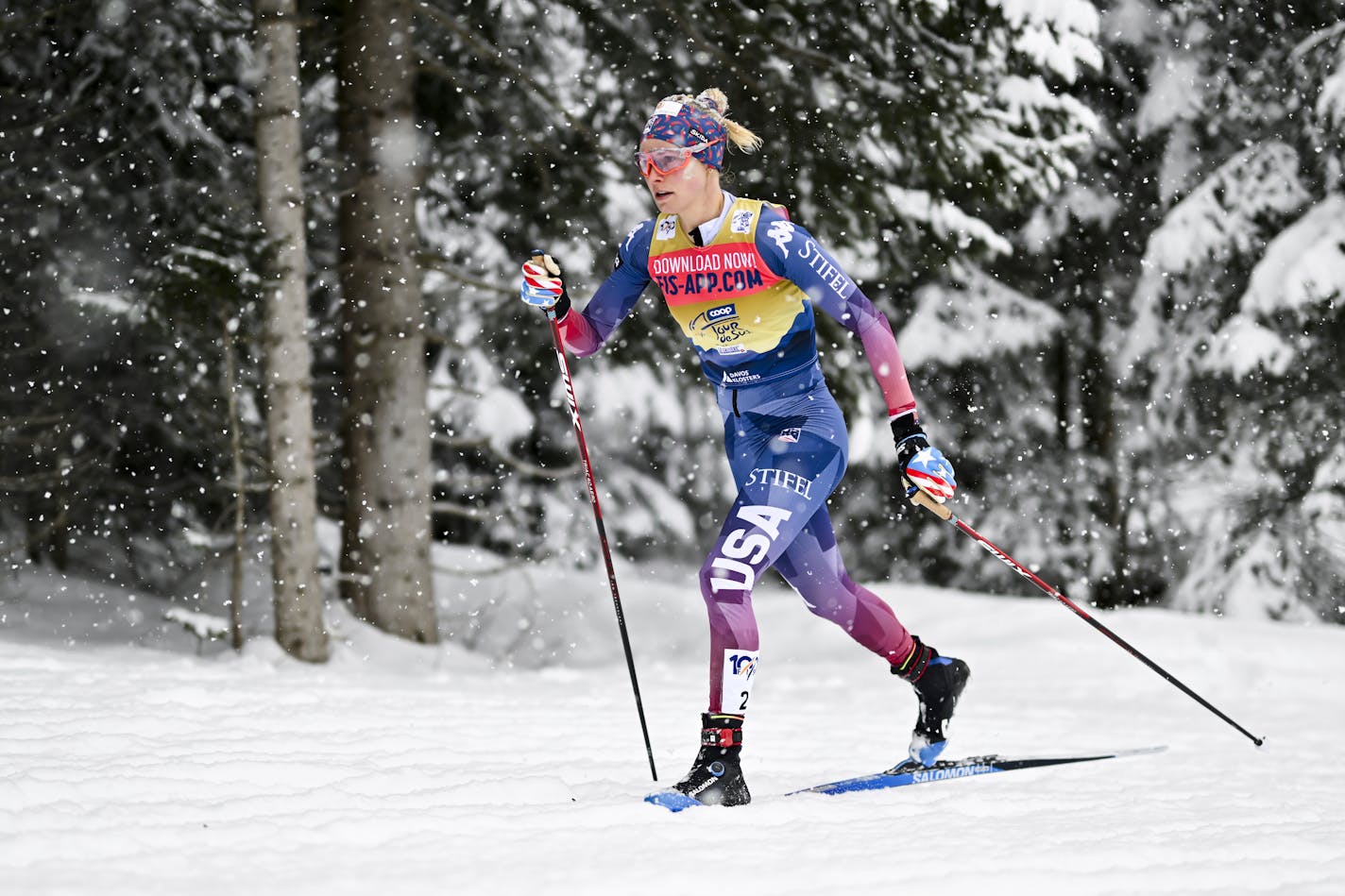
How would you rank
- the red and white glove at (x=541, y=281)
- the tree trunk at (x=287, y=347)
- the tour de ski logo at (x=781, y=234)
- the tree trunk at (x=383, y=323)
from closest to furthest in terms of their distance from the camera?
1. the tour de ski logo at (x=781, y=234)
2. the red and white glove at (x=541, y=281)
3. the tree trunk at (x=287, y=347)
4. the tree trunk at (x=383, y=323)

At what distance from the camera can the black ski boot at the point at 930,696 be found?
4.50 meters

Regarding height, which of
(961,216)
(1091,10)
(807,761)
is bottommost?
(807,761)

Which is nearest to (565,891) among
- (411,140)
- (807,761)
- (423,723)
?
(807,761)

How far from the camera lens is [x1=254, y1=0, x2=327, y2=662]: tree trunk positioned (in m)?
7.69

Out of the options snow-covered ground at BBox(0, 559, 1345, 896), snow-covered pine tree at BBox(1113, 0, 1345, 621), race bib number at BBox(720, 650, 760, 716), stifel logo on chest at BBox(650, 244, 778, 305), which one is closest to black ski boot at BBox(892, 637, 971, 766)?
snow-covered ground at BBox(0, 559, 1345, 896)

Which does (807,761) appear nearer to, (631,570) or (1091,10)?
(1091,10)

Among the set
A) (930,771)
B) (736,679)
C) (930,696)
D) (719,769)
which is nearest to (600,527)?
(736,679)

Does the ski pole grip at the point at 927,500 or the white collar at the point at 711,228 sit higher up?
the white collar at the point at 711,228

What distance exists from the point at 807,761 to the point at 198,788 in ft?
7.86

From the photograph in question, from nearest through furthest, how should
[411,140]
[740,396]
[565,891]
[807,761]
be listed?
[565,891] < [740,396] < [807,761] < [411,140]

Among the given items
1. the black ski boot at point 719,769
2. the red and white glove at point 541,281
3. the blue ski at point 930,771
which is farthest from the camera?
the red and white glove at point 541,281

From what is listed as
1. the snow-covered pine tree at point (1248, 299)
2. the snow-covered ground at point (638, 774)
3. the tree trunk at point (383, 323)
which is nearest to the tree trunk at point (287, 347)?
the snow-covered ground at point (638, 774)

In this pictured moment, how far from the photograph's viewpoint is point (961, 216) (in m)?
9.02

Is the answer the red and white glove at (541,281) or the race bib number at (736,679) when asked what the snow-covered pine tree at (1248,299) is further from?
the race bib number at (736,679)
